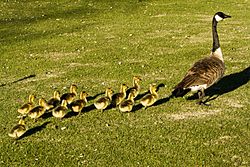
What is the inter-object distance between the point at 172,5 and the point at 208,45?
15.6 meters

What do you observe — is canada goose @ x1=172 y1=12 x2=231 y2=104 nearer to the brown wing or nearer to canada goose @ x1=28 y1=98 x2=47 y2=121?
the brown wing

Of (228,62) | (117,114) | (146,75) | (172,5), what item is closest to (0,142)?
(117,114)

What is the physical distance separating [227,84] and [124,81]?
3758 millimetres

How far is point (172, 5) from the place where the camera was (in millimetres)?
35031

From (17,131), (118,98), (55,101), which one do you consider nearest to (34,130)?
(17,131)

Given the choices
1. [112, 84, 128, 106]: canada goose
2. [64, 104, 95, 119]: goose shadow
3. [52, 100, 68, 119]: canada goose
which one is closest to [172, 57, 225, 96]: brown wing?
[112, 84, 128, 106]: canada goose

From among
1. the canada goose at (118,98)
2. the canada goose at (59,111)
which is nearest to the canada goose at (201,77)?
the canada goose at (118,98)

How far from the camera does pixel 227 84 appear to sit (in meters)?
14.1

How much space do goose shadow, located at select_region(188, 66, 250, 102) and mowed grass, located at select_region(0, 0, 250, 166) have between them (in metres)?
0.04

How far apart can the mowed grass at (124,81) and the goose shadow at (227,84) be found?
1.4 inches

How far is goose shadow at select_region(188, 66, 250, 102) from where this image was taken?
13.2 m

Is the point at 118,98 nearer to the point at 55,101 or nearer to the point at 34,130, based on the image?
the point at 55,101

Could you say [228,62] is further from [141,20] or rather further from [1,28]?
[1,28]

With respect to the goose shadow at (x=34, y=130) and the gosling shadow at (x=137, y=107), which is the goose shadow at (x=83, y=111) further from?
the gosling shadow at (x=137, y=107)
